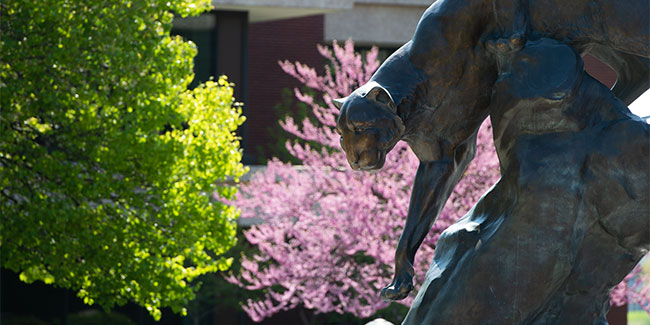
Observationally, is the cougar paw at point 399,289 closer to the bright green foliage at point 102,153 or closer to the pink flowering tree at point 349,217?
the pink flowering tree at point 349,217

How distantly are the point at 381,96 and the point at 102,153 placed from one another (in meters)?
8.69

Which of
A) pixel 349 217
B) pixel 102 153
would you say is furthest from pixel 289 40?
pixel 102 153

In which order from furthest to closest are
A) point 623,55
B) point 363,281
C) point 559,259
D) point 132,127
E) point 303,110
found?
point 303,110, point 363,281, point 132,127, point 623,55, point 559,259

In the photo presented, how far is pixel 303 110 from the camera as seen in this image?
20.6 meters

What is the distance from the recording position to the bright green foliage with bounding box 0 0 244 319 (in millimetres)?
12102

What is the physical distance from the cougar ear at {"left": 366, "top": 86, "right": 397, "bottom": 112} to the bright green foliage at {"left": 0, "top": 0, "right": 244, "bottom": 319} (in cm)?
830

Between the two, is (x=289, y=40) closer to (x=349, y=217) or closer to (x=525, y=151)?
(x=349, y=217)

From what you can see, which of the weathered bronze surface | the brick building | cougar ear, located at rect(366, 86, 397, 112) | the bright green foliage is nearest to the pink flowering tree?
the bright green foliage

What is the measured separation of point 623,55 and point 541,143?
63 cm

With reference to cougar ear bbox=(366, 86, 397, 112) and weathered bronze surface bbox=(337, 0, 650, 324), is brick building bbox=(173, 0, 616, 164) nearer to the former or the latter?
weathered bronze surface bbox=(337, 0, 650, 324)

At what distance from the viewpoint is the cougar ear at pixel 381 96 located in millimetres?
3977

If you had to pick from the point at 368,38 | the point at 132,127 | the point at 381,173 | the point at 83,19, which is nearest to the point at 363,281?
the point at 381,173

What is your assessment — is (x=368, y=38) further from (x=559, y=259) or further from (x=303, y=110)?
(x=559, y=259)

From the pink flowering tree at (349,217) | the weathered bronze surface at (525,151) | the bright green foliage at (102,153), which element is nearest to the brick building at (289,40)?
the pink flowering tree at (349,217)
